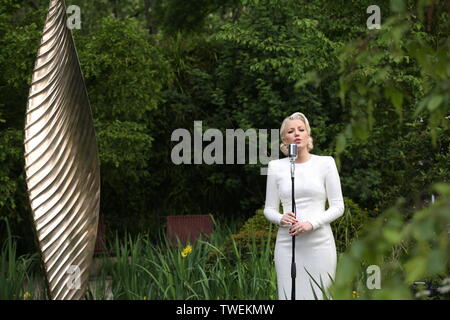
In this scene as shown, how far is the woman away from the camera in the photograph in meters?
3.43

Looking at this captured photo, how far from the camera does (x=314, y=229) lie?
11.2 feet

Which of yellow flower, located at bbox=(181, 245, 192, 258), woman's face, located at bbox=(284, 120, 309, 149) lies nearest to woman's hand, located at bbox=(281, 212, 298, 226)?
woman's face, located at bbox=(284, 120, 309, 149)

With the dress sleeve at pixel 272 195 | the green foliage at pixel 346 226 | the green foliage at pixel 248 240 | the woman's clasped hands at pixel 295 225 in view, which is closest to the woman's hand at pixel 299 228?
the woman's clasped hands at pixel 295 225

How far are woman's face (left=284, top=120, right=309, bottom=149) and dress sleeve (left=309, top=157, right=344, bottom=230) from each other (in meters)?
0.17

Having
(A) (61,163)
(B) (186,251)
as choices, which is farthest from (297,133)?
(B) (186,251)

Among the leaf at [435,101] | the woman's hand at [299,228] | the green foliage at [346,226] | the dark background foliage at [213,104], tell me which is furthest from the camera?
the dark background foliage at [213,104]

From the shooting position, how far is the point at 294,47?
370 inches

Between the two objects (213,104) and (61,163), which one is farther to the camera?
(213,104)

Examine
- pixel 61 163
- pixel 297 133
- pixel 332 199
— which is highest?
pixel 297 133

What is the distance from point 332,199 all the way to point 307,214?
15 cm

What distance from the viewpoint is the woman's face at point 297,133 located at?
3479 mm

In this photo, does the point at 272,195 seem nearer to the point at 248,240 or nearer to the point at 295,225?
the point at 295,225

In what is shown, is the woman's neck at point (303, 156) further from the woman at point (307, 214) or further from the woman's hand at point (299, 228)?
the woman's hand at point (299, 228)

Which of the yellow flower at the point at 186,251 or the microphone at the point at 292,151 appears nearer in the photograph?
the microphone at the point at 292,151
